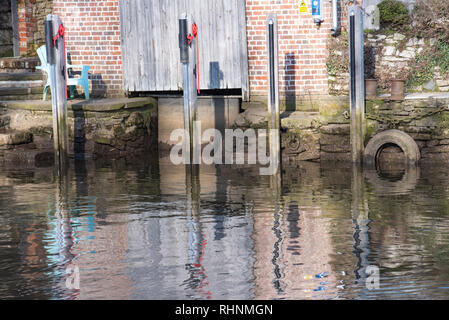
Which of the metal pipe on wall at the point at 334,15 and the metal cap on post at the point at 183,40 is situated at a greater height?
the metal pipe on wall at the point at 334,15

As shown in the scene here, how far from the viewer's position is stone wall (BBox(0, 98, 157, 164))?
14938mm

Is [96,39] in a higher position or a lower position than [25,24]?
lower

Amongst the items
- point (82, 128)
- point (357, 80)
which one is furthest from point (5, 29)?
point (357, 80)

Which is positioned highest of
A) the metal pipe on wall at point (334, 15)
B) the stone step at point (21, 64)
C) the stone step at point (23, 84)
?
the metal pipe on wall at point (334, 15)

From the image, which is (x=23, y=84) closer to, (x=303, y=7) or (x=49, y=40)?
(x=49, y=40)

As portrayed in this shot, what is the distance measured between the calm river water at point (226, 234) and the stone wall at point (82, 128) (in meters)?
1.36


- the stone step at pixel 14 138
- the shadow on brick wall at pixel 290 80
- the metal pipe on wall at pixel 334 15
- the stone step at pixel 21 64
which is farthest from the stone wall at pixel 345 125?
the stone step at pixel 21 64

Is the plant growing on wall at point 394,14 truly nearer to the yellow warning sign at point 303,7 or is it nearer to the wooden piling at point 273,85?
the yellow warning sign at point 303,7

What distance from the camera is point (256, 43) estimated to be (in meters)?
15.2

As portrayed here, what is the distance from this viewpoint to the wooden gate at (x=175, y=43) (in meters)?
15.2

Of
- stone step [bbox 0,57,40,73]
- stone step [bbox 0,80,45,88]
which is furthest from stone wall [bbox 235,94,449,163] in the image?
stone step [bbox 0,57,40,73]

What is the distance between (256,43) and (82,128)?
3450mm

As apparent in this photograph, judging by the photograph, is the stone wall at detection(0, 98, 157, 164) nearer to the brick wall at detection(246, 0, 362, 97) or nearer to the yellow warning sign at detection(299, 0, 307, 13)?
the brick wall at detection(246, 0, 362, 97)
